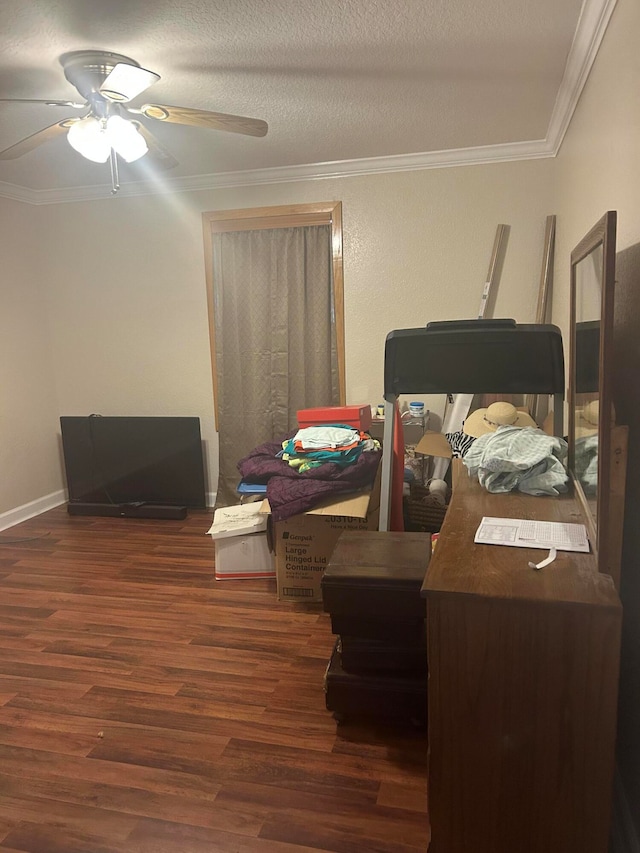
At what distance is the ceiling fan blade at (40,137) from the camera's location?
2420 millimetres

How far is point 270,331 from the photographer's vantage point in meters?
4.18

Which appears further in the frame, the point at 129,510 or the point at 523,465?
the point at 129,510

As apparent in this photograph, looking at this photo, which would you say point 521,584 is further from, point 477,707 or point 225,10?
point 225,10

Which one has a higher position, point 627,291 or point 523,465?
point 627,291

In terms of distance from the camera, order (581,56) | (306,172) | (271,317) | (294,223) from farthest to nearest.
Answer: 1. (271,317)
2. (294,223)
3. (306,172)
4. (581,56)

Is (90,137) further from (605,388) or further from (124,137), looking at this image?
(605,388)

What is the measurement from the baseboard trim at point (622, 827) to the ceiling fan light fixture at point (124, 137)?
2.70 meters

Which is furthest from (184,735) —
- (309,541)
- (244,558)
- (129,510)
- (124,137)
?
(129,510)

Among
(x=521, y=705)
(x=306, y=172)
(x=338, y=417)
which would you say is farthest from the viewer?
(x=306, y=172)

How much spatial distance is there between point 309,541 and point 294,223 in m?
2.26

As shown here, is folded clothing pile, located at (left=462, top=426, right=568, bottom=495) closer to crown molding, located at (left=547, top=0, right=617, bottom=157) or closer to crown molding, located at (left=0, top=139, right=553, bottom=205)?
crown molding, located at (left=547, top=0, right=617, bottom=157)

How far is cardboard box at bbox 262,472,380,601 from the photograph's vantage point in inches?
112

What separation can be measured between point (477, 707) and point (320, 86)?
2.52 metres

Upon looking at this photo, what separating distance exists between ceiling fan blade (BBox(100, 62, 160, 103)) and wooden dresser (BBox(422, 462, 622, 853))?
1.88 metres
